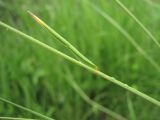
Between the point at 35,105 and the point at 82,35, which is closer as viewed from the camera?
the point at 35,105

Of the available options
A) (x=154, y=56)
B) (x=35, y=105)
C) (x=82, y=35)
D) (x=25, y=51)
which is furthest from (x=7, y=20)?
(x=154, y=56)

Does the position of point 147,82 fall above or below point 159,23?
below

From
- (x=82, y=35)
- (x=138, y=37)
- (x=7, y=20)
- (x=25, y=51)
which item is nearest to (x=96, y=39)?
(x=82, y=35)

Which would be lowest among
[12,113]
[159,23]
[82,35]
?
[12,113]

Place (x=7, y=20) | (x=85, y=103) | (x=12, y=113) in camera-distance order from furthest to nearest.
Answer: (x=7, y=20) < (x=85, y=103) < (x=12, y=113)

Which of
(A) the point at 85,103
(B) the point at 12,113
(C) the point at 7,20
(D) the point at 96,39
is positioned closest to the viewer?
(B) the point at 12,113

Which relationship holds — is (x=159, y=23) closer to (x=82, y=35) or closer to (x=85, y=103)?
(x=82, y=35)
